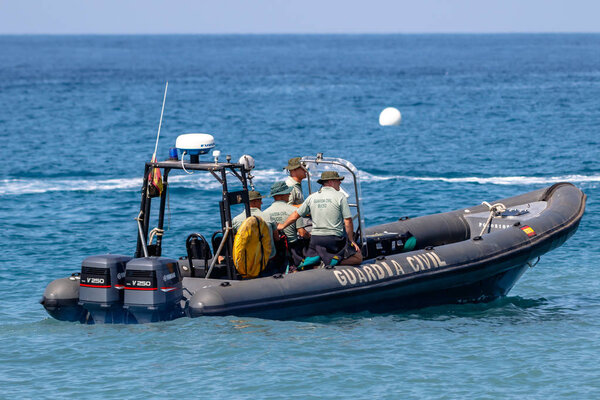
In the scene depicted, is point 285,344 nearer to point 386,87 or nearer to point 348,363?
point 348,363

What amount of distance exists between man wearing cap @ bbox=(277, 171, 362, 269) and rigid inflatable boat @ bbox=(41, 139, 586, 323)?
0.62ft

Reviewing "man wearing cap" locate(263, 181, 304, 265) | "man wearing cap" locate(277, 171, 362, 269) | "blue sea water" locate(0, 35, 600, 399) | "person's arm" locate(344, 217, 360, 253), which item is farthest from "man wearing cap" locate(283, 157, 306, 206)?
"blue sea water" locate(0, 35, 600, 399)

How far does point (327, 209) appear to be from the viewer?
10.2 metres

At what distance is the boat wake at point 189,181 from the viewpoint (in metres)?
22.2

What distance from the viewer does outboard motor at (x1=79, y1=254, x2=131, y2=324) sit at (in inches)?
369

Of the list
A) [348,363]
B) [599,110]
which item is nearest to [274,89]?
[599,110]

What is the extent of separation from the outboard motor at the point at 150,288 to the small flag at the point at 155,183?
38.2 inches

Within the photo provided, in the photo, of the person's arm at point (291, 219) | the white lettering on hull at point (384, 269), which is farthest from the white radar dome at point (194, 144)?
the white lettering on hull at point (384, 269)

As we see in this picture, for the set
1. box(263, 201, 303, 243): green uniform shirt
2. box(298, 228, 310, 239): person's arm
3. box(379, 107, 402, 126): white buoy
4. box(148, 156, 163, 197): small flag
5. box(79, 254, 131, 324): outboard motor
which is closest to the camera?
box(79, 254, 131, 324): outboard motor

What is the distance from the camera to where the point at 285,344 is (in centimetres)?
942

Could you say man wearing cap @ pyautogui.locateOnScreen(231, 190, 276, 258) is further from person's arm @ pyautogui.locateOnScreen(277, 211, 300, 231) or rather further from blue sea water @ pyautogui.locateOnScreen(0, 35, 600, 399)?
blue sea water @ pyautogui.locateOnScreen(0, 35, 600, 399)

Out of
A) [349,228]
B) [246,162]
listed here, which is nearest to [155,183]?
[246,162]

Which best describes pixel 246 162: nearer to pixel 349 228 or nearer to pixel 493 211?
pixel 349 228

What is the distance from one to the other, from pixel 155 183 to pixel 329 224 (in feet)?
6.24
